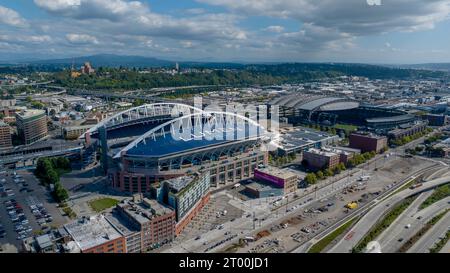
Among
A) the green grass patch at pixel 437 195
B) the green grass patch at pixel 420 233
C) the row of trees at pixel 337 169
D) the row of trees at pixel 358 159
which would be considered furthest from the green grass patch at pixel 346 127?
the green grass patch at pixel 420 233

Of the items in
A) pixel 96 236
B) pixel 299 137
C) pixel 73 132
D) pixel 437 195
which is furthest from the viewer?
pixel 73 132

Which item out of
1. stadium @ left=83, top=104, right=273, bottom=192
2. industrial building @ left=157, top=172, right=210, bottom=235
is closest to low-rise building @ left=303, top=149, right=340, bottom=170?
stadium @ left=83, top=104, right=273, bottom=192

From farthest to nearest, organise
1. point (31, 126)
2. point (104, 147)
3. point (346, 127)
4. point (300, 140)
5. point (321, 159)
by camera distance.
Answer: point (346, 127) < point (31, 126) < point (300, 140) < point (321, 159) < point (104, 147)

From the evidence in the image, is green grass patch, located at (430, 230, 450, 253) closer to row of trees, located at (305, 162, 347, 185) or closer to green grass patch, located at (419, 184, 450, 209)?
green grass patch, located at (419, 184, 450, 209)

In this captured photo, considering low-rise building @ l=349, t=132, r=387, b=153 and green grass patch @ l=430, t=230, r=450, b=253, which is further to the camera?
low-rise building @ l=349, t=132, r=387, b=153

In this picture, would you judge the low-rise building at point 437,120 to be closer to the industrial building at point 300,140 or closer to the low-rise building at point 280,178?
the industrial building at point 300,140

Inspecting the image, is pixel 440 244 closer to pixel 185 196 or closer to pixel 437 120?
pixel 185 196

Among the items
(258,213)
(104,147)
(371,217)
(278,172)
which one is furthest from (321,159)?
(104,147)
